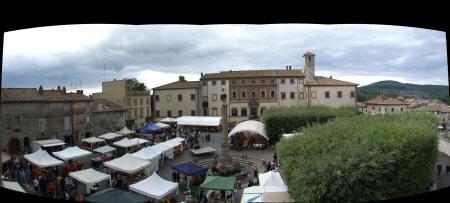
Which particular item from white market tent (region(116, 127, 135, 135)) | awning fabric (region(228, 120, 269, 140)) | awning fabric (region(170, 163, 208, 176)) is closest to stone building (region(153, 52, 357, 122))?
awning fabric (region(228, 120, 269, 140))

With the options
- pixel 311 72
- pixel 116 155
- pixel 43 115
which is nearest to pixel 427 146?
pixel 43 115

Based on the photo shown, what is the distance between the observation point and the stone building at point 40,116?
6.08 metres

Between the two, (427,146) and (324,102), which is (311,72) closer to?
(324,102)

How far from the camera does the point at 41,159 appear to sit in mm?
8250

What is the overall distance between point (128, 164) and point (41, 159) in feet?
7.07

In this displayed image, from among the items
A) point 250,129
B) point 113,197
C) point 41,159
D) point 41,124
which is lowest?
point 113,197

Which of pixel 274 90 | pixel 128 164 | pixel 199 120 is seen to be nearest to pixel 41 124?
pixel 128 164

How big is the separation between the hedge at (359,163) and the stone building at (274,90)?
31.8ft

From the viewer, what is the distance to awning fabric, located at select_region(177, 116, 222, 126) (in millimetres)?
15555

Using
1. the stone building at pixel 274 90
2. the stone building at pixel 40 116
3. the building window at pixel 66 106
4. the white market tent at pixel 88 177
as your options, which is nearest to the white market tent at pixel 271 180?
the white market tent at pixel 88 177

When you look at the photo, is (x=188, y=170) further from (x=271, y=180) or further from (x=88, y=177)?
(x=271, y=180)

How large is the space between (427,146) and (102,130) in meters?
9.99

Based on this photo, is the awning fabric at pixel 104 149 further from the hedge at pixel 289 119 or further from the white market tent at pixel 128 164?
the hedge at pixel 289 119

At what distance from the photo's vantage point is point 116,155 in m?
11.9
